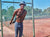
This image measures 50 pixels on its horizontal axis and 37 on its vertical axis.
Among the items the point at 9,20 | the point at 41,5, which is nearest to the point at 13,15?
the point at 9,20

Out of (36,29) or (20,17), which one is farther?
(36,29)

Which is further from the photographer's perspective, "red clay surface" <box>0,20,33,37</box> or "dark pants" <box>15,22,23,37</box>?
"red clay surface" <box>0,20,33,37</box>

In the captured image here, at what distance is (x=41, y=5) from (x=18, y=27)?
1.37m

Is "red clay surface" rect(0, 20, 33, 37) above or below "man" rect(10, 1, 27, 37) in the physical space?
below

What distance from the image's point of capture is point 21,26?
461 centimetres

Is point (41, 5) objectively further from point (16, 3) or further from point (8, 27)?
point (8, 27)

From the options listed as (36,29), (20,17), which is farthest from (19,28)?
(36,29)

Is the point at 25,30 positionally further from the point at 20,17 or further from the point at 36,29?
the point at 20,17

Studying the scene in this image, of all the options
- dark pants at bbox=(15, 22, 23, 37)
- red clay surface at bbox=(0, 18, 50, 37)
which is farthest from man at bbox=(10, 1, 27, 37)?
red clay surface at bbox=(0, 18, 50, 37)

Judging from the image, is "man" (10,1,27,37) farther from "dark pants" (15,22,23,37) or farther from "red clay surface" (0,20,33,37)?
"red clay surface" (0,20,33,37)

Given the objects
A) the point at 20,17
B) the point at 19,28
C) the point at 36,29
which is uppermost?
the point at 20,17

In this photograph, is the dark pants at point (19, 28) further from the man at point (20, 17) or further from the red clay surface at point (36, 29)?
the red clay surface at point (36, 29)

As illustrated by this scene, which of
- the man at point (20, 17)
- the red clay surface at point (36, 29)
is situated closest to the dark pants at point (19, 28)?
the man at point (20, 17)

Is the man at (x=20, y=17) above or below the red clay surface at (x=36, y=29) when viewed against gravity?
above
